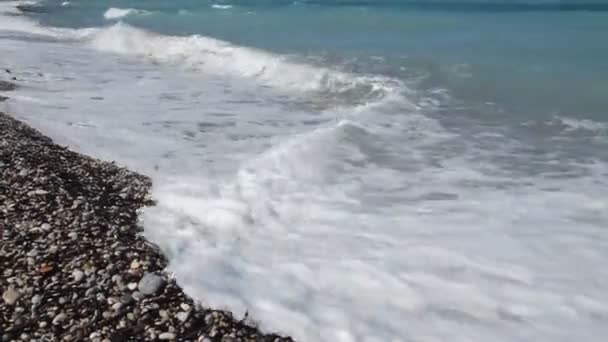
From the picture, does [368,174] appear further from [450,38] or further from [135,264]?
Result: [450,38]

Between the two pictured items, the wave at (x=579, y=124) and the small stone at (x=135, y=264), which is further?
the wave at (x=579, y=124)

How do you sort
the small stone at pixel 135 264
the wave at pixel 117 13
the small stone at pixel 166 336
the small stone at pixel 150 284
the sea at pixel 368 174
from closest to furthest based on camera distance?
the small stone at pixel 166 336
the small stone at pixel 150 284
the small stone at pixel 135 264
the sea at pixel 368 174
the wave at pixel 117 13

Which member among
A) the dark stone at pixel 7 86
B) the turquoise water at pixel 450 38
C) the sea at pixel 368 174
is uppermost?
the turquoise water at pixel 450 38

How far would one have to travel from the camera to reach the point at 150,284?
172 inches

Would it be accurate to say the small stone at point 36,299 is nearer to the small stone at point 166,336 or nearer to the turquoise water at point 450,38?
the small stone at point 166,336

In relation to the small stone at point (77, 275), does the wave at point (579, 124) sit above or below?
above

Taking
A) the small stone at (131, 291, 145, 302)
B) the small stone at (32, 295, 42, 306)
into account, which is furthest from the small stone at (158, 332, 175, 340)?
the small stone at (32, 295, 42, 306)

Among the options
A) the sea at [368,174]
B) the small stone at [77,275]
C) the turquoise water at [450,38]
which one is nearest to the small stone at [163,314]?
the sea at [368,174]

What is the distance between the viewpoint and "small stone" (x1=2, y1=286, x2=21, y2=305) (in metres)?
4.12

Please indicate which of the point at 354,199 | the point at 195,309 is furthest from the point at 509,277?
the point at 195,309

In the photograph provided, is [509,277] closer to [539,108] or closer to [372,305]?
[372,305]

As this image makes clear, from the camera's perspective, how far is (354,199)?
23.1 ft

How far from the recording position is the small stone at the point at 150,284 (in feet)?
14.1

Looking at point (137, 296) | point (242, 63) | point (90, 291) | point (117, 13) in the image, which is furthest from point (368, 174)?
point (117, 13)
